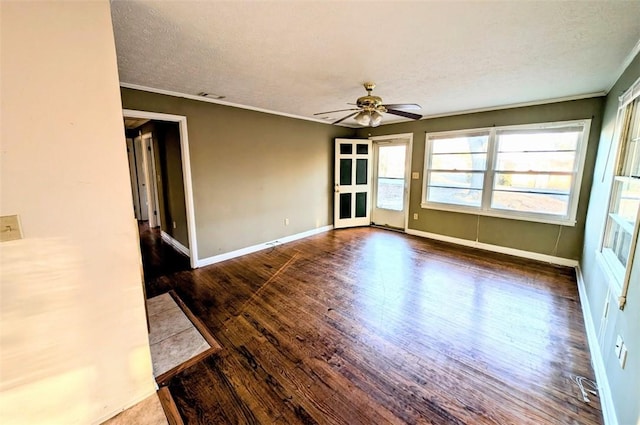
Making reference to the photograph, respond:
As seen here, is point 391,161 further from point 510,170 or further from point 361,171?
point 510,170

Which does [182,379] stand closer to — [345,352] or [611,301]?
[345,352]

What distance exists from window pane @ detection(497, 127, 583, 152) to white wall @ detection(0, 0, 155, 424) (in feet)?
16.8

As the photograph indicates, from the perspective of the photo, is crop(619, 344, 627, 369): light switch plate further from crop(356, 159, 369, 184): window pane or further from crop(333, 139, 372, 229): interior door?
crop(356, 159, 369, 184): window pane

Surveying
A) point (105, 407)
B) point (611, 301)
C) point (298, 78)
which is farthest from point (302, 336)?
point (298, 78)

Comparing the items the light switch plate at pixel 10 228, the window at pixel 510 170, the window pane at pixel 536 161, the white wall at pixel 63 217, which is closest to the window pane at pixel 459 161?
the window at pixel 510 170

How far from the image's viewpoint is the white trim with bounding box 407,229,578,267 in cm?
391

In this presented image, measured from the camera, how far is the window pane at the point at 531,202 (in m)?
3.89

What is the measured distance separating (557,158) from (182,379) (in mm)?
5378

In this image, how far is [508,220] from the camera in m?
4.35

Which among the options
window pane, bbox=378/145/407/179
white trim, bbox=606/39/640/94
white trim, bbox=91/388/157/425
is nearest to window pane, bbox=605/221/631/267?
white trim, bbox=606/39/640/94

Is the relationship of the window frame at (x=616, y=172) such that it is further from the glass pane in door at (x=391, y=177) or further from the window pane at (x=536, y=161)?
the glass pane in door at (x=391, y=177)

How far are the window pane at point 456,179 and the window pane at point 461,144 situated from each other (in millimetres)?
435

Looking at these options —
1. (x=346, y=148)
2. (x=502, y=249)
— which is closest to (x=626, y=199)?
(x=502, y=249)

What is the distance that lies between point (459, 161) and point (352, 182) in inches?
87.8
